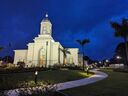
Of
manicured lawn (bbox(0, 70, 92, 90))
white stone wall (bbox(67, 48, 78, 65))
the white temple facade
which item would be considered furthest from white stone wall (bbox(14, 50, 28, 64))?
manicured lawn (bbox(0, 70, 92, 90))

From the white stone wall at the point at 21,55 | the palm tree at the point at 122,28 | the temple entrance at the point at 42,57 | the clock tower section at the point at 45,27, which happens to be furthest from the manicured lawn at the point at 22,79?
the white stone wall at the point at 21,55

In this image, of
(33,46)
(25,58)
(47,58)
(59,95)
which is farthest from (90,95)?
(25,58)

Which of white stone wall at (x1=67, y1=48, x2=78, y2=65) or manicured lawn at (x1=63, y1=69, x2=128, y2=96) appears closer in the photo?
manicured lawn at (x1=63, y1=69, x2=128, y2=96)

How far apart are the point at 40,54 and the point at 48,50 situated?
4.75 metres

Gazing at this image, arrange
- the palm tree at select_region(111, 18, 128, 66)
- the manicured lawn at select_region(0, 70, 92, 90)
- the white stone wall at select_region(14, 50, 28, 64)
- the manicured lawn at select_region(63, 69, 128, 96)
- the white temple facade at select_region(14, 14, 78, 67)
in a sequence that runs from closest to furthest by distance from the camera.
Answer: the manicured lawn at select_region(63, 69, 128, 96)
the manicured lawn at select_region(0, 70, 92, 90)
the palm tree at select_region(111, 18, 128, 66)
the white temple facade at select_region(14, 14, 78, 67)
the white stone wall at select_region(14, 50, 28, 64)

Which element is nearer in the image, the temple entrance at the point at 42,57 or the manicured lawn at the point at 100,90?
the manicured lawn at the point at 100,90

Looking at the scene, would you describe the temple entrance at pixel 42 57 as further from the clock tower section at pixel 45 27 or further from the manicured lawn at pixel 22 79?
the manicured lawn at pixel 22 79

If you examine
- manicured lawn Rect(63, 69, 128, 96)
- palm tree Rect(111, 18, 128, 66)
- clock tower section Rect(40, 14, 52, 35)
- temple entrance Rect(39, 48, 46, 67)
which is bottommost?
manicured lawn Rect(63, 69, 128, 96)

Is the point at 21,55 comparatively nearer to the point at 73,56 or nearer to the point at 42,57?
the point at 42,57

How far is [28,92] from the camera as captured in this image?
9055 mm

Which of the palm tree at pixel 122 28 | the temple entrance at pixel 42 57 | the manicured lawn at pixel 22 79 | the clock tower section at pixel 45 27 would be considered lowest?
the manicured lawn at pixel 22 79

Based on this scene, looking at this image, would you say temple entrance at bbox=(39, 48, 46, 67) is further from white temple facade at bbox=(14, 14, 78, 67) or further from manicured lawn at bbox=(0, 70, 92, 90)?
manicured lawn at bbox=(0, 70, 92, 90)

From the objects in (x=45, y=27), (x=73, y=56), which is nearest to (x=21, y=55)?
(x=45, y=27)

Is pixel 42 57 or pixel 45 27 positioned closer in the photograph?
pixel 45 27
